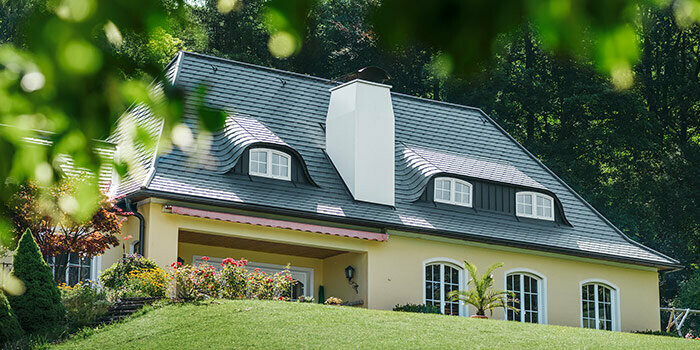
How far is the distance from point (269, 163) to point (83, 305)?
6.86 m

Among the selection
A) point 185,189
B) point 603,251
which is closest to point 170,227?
point 185,189

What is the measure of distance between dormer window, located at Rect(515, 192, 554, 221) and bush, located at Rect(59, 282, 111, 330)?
12.7 metres

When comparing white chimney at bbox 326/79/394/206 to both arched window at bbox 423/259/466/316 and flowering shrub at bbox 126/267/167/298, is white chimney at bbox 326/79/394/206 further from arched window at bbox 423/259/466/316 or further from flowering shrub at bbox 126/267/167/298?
flowering shrub at bbox 126/267/167/298

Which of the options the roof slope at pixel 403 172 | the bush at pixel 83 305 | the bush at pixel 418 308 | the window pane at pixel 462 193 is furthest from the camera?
the window pane at pixel 462 193

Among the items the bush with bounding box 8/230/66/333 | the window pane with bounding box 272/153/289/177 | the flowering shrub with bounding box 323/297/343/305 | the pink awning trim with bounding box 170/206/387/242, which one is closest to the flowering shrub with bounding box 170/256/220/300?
the pink awning trim with bounding box 170/206/387/242

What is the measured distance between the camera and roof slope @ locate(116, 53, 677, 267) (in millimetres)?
22922

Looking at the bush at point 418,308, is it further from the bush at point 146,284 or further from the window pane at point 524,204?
the bush at point 146,284

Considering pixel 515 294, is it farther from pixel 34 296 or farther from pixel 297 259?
pixel 34 296

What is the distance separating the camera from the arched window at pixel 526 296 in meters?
26.2

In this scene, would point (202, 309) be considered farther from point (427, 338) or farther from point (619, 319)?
point (619, 319)

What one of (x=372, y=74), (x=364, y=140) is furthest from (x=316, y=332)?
(x=372, y=74)

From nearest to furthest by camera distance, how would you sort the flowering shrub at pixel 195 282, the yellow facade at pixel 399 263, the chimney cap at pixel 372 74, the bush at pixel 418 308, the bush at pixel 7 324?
the bush at pixel 7 324 < the flowering shrub at pixel 195 282 < the yellow facade at pixel 399 263 < the bush at pixel 418 308 < the chimney cap at pixel 372 74

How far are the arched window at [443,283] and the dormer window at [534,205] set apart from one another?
3.04m

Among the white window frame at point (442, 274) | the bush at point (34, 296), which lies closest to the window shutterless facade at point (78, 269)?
the bush at point (34, 296)
